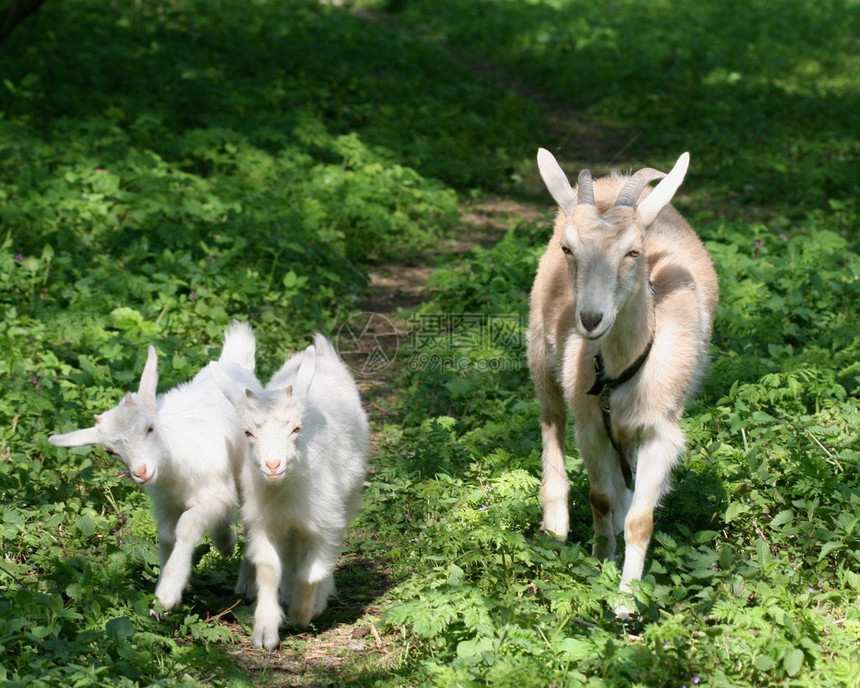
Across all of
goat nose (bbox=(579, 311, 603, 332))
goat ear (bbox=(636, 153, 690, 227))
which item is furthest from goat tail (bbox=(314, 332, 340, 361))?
goat ear (bbox=(636, 153, 690, 227))

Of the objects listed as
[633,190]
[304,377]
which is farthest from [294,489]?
[633,190]

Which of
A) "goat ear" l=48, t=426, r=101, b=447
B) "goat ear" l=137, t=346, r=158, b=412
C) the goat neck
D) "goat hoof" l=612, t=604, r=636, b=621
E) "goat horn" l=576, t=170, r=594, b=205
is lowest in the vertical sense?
"goat hoof" l=612, t=604, r=636, b=621

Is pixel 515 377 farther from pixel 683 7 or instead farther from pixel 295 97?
pixel 683 7

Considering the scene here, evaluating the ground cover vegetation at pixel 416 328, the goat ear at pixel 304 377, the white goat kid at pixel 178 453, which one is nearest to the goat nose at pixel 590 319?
the ground cover vegetation at pixel 416 328

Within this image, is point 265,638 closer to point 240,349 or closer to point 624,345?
point 240,349

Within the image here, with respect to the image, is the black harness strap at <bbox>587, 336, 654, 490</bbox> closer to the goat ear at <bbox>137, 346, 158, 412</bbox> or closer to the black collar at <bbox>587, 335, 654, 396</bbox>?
the black collar at <bbox>587, 335, 654, 396</bbox>

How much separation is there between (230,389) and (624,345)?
1.85 meters

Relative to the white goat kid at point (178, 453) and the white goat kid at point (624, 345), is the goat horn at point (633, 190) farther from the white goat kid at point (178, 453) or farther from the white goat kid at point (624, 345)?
the white goat kid at point (178, 453)

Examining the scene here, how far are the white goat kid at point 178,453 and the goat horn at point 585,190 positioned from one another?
6.05ft

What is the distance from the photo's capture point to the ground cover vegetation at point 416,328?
14.7 feet

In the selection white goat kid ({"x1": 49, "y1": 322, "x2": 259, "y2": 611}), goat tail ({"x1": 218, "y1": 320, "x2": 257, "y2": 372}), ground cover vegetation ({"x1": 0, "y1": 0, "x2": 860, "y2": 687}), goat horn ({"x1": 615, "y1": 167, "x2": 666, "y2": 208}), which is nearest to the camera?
ground cover vegetation ({"x1": 0, "y1": 0, "x2": 860, "y2": 687})

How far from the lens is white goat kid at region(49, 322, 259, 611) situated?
16.0 ft

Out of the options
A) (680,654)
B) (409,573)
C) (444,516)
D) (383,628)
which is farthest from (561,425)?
(680,654)

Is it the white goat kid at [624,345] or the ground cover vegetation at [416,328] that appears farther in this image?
the white goat kid at [624,345]
